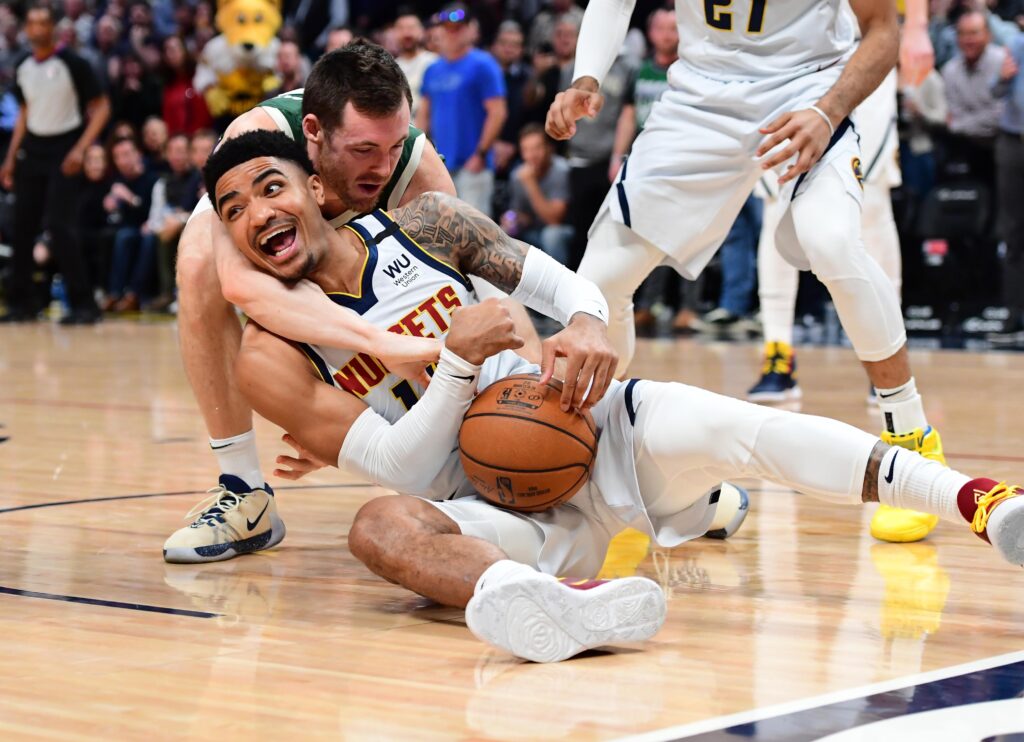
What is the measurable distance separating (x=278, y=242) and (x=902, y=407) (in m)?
1.69

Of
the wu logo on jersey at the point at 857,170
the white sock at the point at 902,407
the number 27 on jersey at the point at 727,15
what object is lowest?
the white sock at the point at 902,407

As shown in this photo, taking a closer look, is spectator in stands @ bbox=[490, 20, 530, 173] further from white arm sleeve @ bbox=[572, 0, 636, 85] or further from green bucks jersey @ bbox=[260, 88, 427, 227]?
green bucks jersey @ bbox=[260, 88, 427, 227]

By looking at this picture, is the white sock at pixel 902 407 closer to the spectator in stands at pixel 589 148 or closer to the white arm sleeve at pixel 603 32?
the white arm sleeve at pixel 603 32

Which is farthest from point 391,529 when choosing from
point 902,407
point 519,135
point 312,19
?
point 312,19

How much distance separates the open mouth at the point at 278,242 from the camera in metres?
3.35

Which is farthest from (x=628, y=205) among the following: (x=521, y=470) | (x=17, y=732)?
(x=17, y=732)

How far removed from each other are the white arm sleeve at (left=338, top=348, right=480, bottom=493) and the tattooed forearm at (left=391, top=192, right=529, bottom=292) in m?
0.36

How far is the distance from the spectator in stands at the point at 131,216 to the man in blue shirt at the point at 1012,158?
28.1 feet

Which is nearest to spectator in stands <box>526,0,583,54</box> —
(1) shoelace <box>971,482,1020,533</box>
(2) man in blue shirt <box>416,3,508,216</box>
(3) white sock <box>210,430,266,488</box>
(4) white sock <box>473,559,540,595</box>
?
(2) man in blue shirt <box>416,3,508,216</box>

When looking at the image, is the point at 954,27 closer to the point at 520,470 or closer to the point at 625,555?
the point at 625,555

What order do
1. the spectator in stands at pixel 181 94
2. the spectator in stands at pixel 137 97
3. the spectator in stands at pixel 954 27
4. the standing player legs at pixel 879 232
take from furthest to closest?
the spectator in stands at pixel 137 97 → the spectator in stands at pixel 181 94 → the spectator in stands at pixel 954 27 → the standing player legs at pixel 879 232

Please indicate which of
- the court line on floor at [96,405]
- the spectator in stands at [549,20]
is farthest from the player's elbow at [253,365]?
the spectator in stands at [549,20]

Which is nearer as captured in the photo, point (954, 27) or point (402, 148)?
point (402, 148)

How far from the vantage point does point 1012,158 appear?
1042 cm
